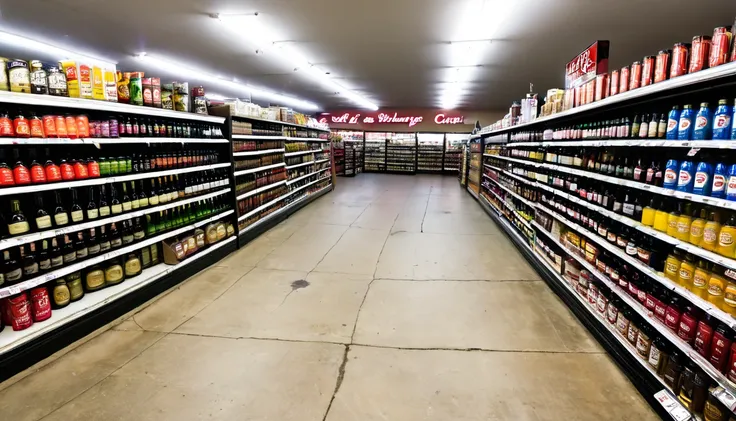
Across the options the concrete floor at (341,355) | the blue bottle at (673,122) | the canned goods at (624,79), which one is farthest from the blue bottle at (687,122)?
the concrete floor at (341,355)

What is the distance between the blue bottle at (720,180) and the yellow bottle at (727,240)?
6.1 inches

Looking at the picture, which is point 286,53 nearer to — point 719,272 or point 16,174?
point 16,174

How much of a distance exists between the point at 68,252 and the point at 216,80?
31.9 feet

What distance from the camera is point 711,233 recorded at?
183cm

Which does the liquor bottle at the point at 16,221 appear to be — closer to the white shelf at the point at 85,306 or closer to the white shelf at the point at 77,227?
the white shelf at the point at 77,227

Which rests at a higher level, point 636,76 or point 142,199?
point 636,76

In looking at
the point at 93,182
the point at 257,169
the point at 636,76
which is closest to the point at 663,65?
the point at 636,76

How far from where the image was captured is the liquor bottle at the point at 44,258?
2.65m

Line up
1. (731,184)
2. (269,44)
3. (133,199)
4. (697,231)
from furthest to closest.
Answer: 1. (269,44)
2. (133,199)
3. (697,231)
4. (731,184)

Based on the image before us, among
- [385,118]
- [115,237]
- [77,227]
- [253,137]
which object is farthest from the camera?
[385,118]

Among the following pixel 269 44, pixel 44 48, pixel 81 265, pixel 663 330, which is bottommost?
pixel 663 330

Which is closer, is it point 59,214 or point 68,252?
point 59,214

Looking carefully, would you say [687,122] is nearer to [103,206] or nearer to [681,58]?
[681,58]

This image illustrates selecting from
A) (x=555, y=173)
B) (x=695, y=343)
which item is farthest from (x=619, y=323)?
(x=555, y=173)
